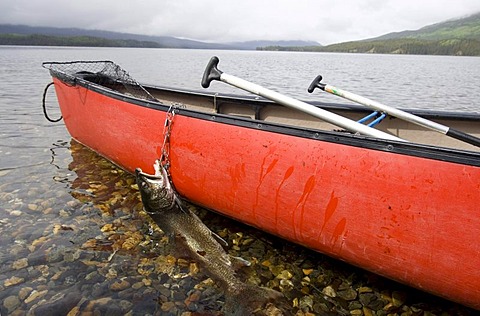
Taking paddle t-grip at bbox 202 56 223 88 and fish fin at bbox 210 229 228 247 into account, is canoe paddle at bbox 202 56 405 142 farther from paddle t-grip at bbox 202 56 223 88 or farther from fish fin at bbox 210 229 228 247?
fish fin at bbox 210 229 228 247

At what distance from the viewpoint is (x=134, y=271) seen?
174 inches

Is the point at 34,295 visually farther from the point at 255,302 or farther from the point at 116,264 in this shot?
the point at 255,302

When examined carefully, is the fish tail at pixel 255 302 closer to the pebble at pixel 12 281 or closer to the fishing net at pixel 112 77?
the pebble at pixel 12 281

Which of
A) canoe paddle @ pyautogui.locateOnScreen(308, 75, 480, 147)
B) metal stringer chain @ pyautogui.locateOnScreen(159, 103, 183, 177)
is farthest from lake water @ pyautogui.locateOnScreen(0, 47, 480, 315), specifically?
canoe paddle @ pyautogui.locateOnScreen(308, 75, 480, 147)

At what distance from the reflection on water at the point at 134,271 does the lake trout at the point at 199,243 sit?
12 centimetres

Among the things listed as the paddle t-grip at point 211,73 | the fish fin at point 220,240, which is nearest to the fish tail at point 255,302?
the fish fin at point 220,240

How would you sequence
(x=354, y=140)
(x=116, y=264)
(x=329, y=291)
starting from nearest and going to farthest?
(x=354, y=140) → (x=329, y=291) → (x=116, y=264)

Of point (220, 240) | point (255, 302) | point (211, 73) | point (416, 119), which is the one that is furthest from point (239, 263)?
point (416, 119)

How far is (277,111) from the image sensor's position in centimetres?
698

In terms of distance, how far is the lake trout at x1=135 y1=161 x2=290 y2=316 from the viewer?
398 centimetres

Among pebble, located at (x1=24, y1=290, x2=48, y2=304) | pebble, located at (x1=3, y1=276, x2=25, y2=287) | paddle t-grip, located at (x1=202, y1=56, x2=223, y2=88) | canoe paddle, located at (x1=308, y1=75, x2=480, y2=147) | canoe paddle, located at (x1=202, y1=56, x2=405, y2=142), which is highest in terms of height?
paddle t-grip, located at (x1=202, y1=56, x2=223, y2=88)

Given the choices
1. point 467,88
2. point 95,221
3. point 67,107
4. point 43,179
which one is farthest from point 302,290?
point 467,88

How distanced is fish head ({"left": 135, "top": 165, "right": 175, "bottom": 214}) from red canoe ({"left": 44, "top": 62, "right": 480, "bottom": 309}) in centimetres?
23

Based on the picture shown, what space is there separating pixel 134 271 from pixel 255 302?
153 centimetres
